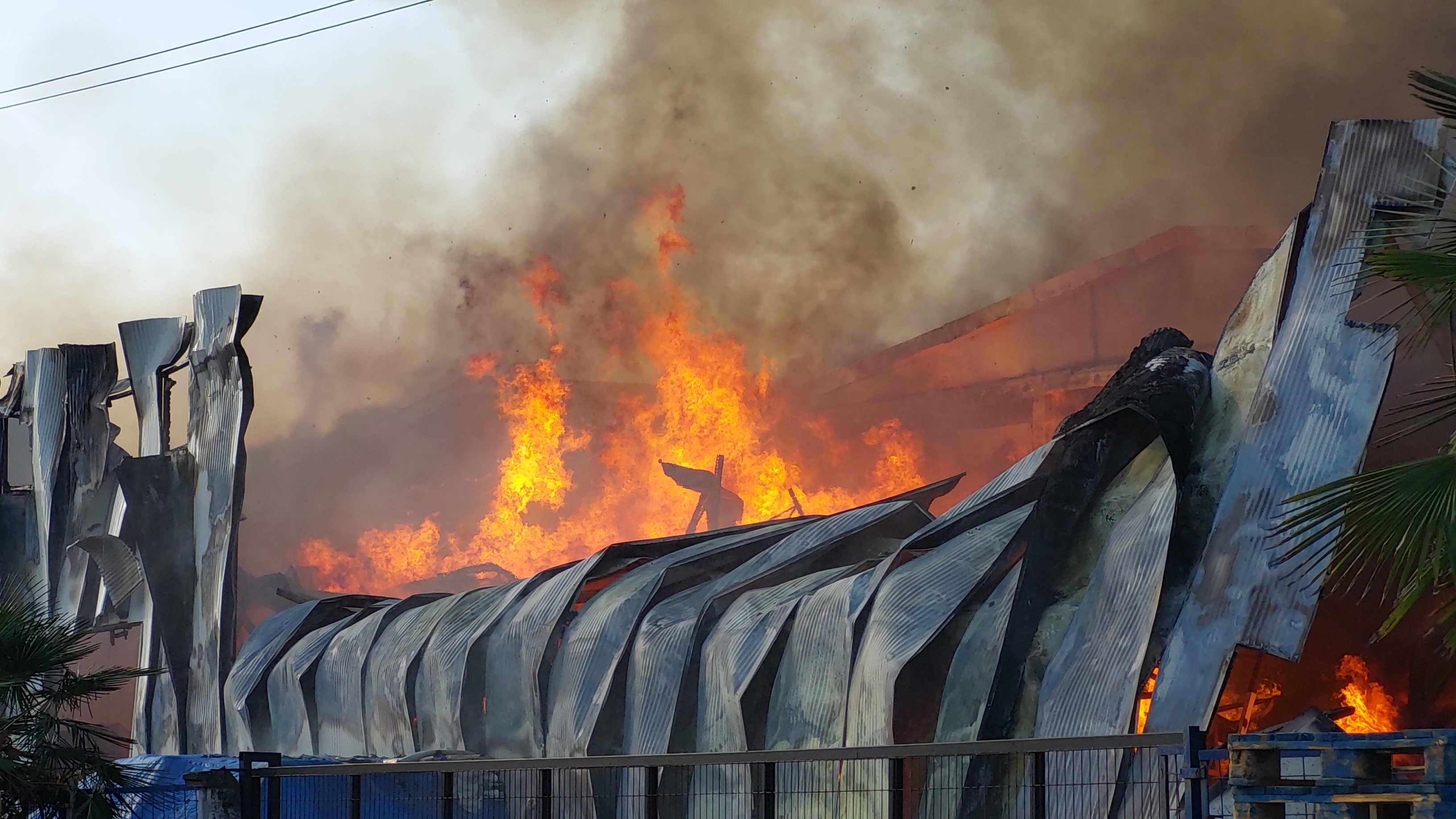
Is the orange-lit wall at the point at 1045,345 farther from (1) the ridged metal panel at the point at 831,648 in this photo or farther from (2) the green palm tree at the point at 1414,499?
(2) the green palm tree at the point at 1414,499

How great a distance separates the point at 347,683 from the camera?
728 inches

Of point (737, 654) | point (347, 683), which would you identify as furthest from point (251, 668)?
point (737, 654)

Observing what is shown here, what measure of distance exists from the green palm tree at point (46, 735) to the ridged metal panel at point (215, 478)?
25.3 ft

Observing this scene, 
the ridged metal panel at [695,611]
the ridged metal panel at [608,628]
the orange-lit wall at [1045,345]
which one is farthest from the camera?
the orange-lit wall at [1045,345]

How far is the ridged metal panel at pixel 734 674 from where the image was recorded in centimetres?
1261

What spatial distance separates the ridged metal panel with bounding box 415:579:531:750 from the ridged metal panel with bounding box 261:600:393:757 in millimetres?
2435

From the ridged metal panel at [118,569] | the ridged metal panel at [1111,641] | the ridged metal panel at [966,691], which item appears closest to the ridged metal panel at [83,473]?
the ridged metal panel at [118,569]

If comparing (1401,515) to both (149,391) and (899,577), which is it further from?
(149,391)

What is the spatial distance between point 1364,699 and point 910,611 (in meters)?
5.68

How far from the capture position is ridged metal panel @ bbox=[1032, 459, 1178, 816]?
10.3m

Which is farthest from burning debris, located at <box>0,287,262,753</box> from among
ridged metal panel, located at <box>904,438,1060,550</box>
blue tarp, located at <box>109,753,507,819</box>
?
ridged metal panel, located at <box>904,438,1060,550</box>

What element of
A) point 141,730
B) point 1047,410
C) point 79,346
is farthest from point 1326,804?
point 1047,410

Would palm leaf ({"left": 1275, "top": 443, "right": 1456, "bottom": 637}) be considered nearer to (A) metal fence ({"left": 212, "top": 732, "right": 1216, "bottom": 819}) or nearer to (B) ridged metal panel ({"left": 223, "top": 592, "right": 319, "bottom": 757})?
(A) metal fence ({"left": 212, "top": 732, "right": 1216, "bottom": 819})

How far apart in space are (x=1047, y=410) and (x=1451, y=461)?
67.4 feet
